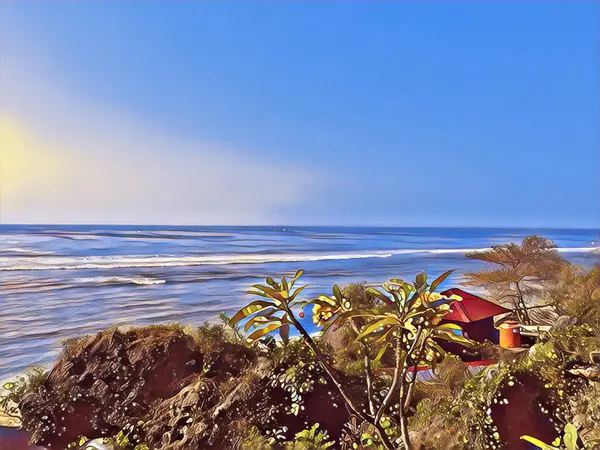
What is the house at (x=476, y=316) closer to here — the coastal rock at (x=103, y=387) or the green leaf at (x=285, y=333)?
the green leaf at (x=285, y=333)

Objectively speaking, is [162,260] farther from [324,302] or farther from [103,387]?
[324,302]

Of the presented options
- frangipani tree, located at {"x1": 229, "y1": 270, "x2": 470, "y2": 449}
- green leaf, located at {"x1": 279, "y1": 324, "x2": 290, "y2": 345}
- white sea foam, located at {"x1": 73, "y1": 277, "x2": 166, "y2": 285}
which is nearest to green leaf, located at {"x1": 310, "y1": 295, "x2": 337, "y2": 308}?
frangipani tree, located at {"x1": 229, "y1": 270, "x2": 470, "y2": 449}

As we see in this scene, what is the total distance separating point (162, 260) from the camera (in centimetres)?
108

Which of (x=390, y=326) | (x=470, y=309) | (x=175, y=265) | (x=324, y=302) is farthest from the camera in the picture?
(x=175, y=265)

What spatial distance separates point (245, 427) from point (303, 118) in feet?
2.23

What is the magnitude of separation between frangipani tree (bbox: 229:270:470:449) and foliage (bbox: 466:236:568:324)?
0.60 ft

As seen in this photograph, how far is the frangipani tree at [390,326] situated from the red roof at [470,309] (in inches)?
3.5

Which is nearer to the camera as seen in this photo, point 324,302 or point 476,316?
point 324,302

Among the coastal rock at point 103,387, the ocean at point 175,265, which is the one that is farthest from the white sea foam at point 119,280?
the coastal rock at point 103,387

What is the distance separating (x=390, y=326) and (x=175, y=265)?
0.54m

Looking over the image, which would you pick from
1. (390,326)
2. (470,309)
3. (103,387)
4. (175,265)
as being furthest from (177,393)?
(470,309)

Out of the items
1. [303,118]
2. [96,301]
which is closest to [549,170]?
[303,118]

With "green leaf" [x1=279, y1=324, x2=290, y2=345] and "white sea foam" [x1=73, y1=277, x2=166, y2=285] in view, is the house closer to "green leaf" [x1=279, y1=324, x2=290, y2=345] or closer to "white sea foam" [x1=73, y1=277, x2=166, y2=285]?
"green leaf" [x1=279, y1=324, x2=290, y2=345]

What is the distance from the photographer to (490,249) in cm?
104
